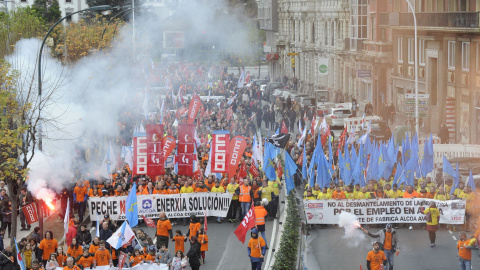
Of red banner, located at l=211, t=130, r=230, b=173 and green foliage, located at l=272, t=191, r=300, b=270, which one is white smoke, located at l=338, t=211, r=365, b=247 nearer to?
green foliage, located at l=272, t=191, r=300, b=270

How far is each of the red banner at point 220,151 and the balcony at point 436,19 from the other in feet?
57.9

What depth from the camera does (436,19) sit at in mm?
45875

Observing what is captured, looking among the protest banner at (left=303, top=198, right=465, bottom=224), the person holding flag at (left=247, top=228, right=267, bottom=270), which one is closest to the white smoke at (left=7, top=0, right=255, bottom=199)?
the person holding flag at (left=247, top=228, right=267, bottom=270)

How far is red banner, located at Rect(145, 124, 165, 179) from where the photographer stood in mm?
27516

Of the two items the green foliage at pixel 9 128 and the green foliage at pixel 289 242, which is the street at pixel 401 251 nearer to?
the green foliage at pixel 289 242

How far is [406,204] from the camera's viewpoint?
25.0 meters

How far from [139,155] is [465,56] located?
21.9 m

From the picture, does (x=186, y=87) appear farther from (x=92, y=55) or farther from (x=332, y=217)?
(x=332, y=217)

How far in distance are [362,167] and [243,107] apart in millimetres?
28108

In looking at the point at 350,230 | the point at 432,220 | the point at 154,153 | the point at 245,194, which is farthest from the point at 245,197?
the point at 432,220

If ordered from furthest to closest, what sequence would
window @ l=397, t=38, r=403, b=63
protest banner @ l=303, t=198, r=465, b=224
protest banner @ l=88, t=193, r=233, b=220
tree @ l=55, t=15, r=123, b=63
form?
window @ l=397, t=38, r=403, b=63 → tree @ l=55, t=15, r=123, b=63 → protest banner @ l=88, t=193, r=233, b=220 → protest banner @ l=303, t=198, r=465, b=224

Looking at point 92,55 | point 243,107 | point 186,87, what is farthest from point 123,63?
point 186,87

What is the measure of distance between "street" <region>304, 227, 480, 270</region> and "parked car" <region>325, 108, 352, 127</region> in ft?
80.3

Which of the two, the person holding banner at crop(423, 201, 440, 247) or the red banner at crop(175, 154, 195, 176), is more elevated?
the red banner at crop(175, 154, 195, 176)
